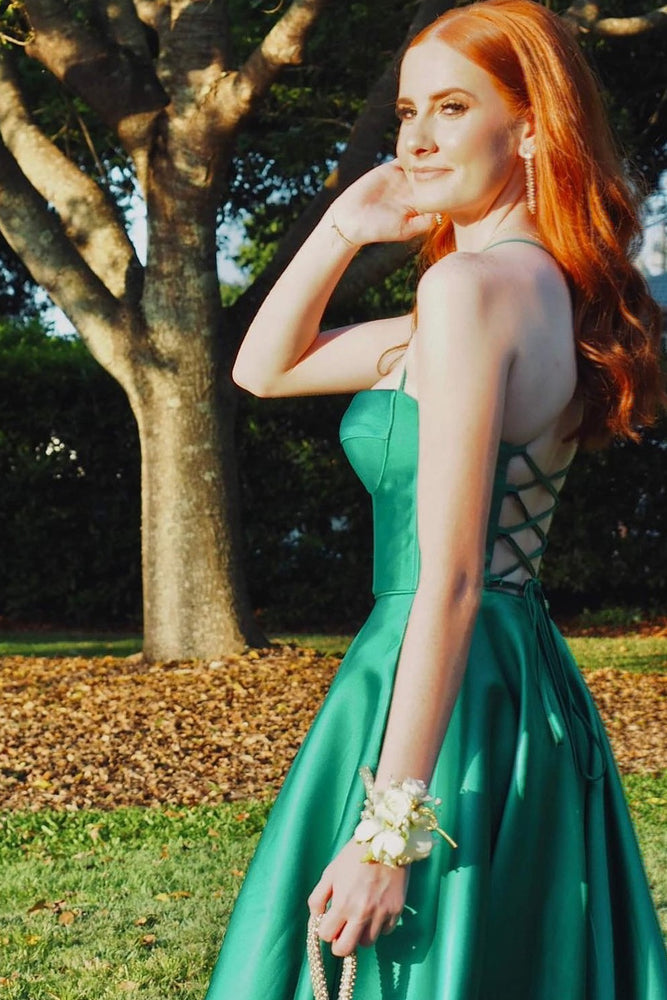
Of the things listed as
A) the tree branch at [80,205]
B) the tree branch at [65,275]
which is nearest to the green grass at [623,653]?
the tree branch at [65,275]

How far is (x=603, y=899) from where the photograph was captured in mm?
1942

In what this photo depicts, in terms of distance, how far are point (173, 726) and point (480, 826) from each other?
17.5 ft

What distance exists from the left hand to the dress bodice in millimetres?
461

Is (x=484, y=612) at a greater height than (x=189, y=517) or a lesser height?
lesser

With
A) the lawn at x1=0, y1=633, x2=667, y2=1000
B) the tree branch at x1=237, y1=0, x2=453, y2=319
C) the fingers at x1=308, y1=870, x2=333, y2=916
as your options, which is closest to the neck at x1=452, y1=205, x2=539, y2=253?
the fingers at x1=308, y1=870, x2=333, y2=916

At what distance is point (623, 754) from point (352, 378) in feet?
16.7

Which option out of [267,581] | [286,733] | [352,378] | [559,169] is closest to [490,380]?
[559,169]

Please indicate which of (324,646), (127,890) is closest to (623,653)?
(324,646)

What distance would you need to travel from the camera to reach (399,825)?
166 centimetres

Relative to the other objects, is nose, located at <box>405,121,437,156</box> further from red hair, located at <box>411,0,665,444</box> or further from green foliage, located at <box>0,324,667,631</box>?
green foliage, located at <box>0,324,667,631</box>

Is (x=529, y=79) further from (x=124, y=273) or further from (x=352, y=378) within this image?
(x=124, y=273)

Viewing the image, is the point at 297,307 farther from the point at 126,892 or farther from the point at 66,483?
the point at 66,483

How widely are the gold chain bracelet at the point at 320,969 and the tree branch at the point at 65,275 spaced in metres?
7.02

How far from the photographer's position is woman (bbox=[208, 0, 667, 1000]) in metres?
1.72
